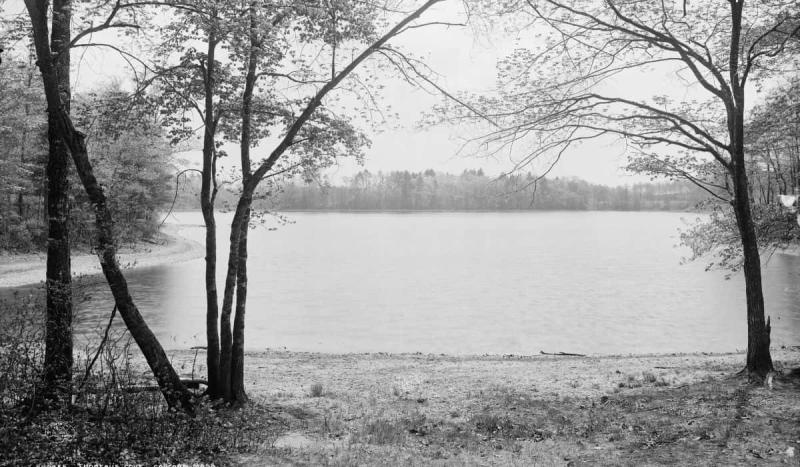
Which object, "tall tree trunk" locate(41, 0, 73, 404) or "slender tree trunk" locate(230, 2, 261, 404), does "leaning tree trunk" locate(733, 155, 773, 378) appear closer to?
"slender tree trunk" locate(230, 2, 261, 404)

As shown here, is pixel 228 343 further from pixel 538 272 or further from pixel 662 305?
pixel 538 272

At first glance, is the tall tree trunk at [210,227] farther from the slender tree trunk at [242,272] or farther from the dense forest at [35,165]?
the dense forest at [35,165]

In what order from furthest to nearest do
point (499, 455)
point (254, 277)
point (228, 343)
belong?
point (254, 277) < point (228, 343) < point (499, 455)

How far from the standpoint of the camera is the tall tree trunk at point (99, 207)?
6926 mm

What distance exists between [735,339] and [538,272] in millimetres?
19814

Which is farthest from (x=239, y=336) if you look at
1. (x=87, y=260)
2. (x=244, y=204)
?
(x=87, y=260)

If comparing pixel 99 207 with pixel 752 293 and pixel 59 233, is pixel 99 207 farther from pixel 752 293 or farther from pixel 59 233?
pixel 752 293

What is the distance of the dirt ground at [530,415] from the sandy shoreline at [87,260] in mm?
8663

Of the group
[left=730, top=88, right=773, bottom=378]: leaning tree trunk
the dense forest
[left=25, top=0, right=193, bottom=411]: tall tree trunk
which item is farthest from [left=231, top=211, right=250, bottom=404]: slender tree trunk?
[left=730, top=88, right=773, bottom=378]: leaning tree trunk

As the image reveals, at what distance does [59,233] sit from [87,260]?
3412 cm

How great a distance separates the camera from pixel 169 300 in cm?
2600

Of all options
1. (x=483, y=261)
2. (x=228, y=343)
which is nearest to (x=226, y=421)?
(x=228, y=343)

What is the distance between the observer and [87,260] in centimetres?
3747

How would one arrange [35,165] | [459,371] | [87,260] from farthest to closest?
[87,260] < [35,165] < [459,371]
